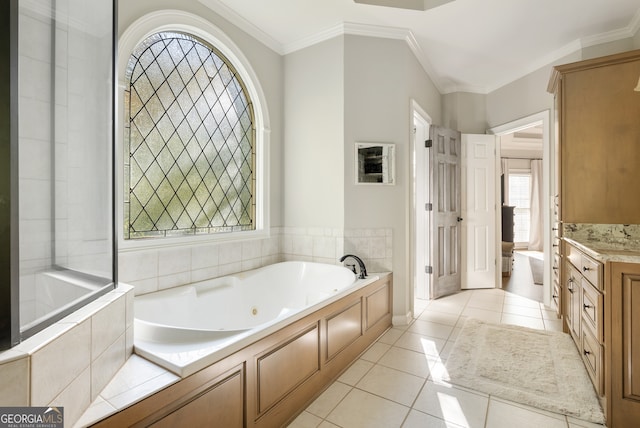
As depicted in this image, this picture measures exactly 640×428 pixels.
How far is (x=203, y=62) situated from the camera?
96.3 inches

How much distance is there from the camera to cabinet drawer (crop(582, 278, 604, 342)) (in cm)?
162

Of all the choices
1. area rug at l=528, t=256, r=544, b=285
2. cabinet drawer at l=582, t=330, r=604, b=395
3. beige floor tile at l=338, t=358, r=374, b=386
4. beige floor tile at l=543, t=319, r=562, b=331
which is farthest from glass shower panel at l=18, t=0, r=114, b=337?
area rug at l=528, t=256, r=544, b=285

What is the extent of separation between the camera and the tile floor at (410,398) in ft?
5.23

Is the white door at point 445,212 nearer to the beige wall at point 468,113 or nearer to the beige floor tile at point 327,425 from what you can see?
the beige wall at point 468,113

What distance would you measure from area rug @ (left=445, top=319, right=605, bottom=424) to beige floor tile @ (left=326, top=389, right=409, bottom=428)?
0.52 meters

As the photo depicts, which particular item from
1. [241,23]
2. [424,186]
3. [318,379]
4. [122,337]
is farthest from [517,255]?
[122,337]

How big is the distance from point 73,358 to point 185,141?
5.71ft

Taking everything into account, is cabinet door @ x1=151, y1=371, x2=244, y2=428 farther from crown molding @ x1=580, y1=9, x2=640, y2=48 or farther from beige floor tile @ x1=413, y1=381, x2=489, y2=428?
crown molding @ x1=580, y1=9, x2=640, y2=48

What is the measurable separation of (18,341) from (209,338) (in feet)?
2.27

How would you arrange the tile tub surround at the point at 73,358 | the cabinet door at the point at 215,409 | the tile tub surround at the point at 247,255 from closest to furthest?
the tile tub surround at the point at 73,358 → the cabinet door at the point at 215,409 → the tile tub surround at the point at 247,255

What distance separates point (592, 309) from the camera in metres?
1.77

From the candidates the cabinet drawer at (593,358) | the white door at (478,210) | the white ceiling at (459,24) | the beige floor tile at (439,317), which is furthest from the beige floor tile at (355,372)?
the white ceiling at (459,24)

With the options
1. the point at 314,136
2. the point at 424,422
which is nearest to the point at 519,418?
the point at 424,422

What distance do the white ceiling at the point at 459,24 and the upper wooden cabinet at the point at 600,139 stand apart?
25.7 inches
